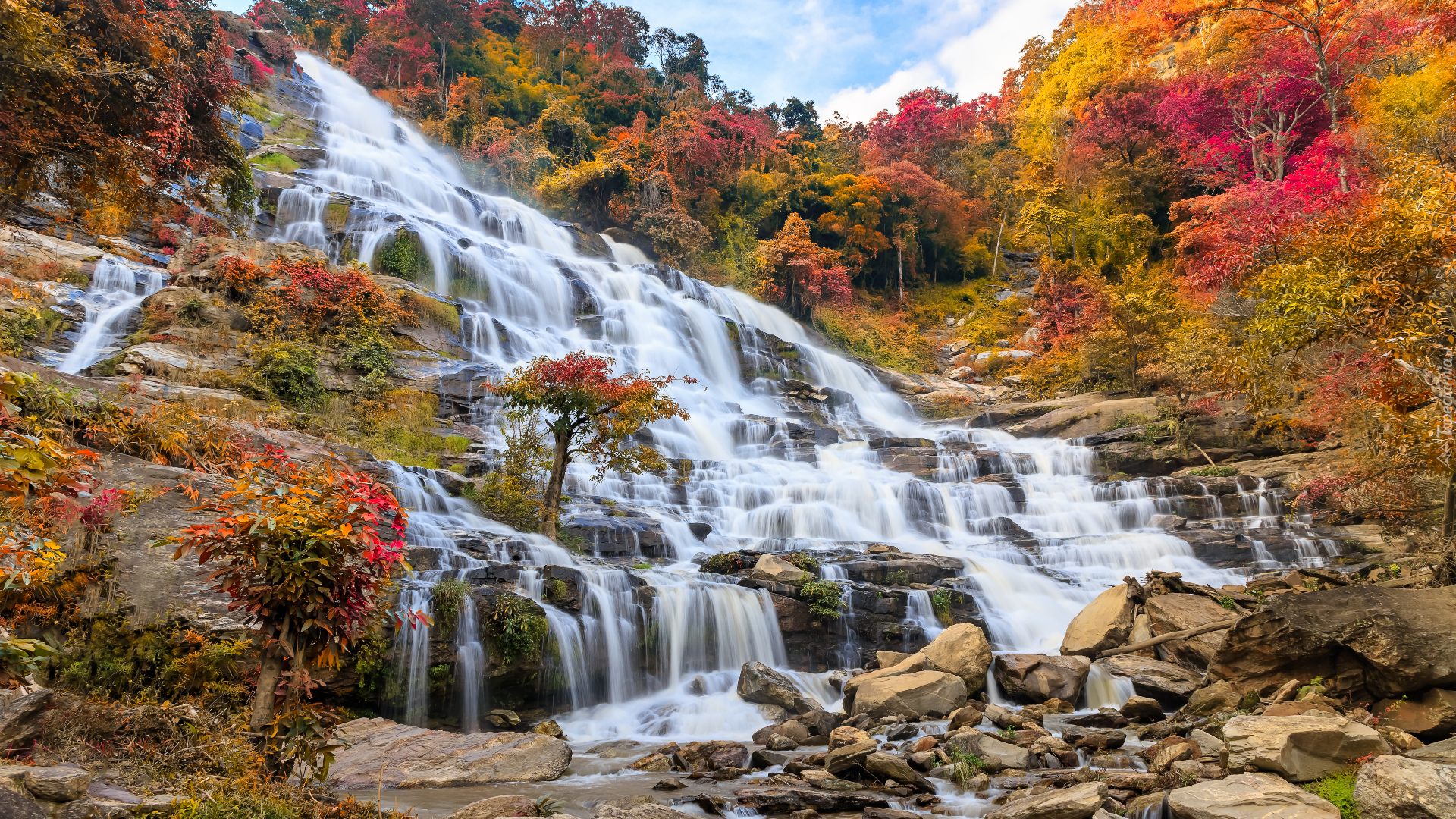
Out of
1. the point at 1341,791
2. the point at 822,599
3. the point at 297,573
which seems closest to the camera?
the point at 297,573

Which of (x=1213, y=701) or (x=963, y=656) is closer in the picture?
(x=1213, y=701)

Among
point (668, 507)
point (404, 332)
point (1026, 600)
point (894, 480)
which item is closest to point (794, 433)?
point (894, 480)

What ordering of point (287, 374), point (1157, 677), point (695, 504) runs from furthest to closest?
point (695, 504), point (287, 374), point (1157, 677)

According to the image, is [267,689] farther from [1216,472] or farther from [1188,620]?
[1216,472]

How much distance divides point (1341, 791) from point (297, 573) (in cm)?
697

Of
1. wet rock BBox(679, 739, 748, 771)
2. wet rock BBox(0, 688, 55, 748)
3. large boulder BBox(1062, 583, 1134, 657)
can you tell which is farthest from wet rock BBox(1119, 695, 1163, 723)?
wet rock BBox(0, 688, 55, 748)

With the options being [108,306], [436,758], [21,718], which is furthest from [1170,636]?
[108,306]

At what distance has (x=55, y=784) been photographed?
342 cm

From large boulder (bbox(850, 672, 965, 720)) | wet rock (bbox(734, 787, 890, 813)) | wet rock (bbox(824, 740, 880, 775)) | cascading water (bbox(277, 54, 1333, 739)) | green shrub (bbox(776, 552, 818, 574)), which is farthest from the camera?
→ green shrub (bbox(776, 552, 818, 574))

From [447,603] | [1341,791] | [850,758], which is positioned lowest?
[850,758]

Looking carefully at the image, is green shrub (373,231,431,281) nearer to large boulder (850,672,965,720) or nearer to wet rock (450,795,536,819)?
large boulder (850,672,965,720)

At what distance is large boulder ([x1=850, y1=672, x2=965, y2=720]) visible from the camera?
8594 mm

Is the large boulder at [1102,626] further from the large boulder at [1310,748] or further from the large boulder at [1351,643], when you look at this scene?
the large boulder at [1310,748]

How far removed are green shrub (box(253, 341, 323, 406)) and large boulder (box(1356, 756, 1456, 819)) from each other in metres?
17.3
